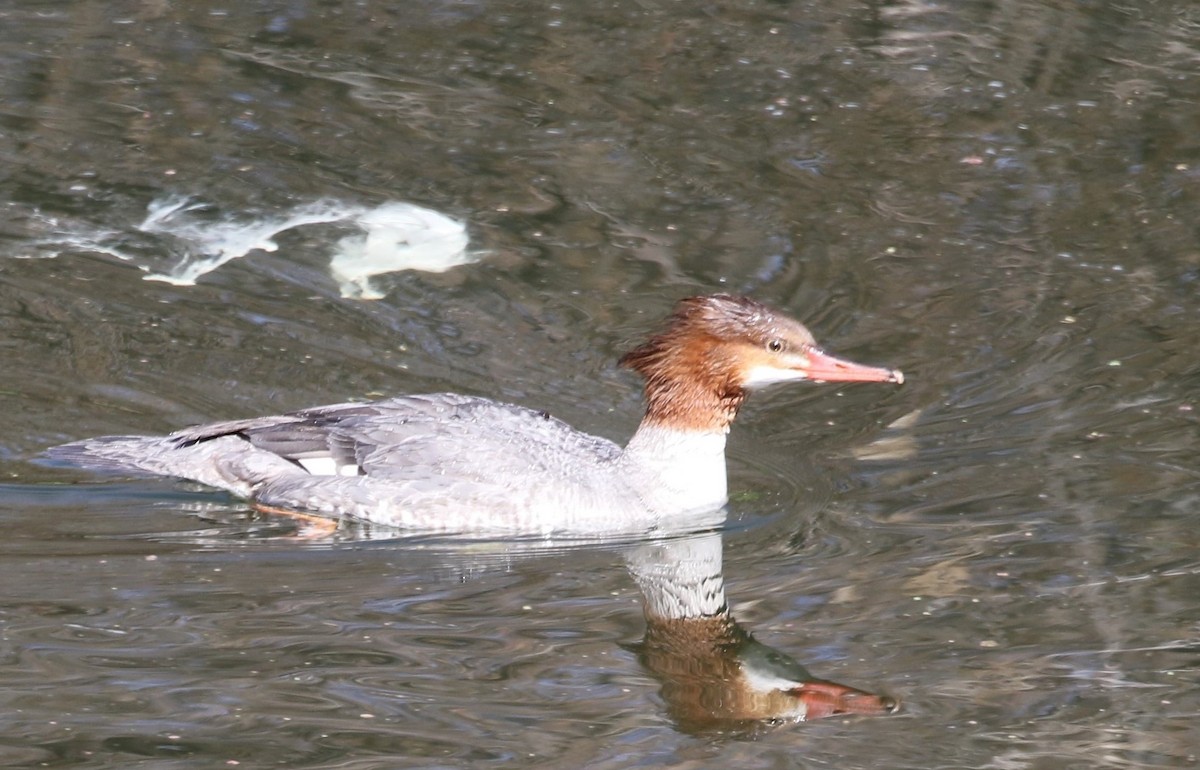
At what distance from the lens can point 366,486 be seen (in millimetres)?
7840

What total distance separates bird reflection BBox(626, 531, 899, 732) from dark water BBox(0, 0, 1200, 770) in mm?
76

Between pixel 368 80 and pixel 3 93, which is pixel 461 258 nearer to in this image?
pixel 368 80

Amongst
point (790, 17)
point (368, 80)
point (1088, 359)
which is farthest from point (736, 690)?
point (790, 17)

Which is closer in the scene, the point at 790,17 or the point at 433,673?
the point at 433,673

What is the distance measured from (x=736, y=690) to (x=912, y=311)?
14.1ft

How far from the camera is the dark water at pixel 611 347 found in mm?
5887

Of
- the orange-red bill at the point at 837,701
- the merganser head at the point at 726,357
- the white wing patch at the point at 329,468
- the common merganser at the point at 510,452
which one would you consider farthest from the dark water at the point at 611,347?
the merganser head at the point at 726,357

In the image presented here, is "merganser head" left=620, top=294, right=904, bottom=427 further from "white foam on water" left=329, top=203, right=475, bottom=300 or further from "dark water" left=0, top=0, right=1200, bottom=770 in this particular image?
"white foam on water" left=329, top=203, right=475, bottom=300

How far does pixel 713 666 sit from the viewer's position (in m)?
6.35

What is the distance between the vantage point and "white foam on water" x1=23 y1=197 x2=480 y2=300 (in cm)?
989

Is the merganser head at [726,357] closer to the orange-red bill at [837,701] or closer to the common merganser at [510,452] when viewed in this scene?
the common merganser at [510,452]

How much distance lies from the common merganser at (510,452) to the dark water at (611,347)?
0.20m

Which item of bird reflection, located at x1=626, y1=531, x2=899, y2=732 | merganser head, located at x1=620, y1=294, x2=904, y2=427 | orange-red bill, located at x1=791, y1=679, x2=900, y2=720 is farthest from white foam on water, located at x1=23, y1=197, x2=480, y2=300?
orange-red bill, located at x1=791, y1=679, x2=900, y2=720

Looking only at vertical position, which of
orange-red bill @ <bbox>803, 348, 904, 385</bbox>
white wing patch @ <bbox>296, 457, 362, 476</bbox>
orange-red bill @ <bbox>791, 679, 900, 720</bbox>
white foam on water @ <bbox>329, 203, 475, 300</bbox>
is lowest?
white foam on water @ <bbox>329, 203, 475, 300</bbox>
